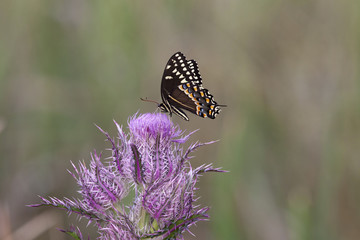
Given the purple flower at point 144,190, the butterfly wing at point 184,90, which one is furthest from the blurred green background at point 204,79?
the purple flower at point 144,190

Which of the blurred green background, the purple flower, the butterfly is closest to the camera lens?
the purple flower

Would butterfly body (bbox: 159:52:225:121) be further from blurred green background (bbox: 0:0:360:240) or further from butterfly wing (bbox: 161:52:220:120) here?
blurred green background (bbox: 0:0:360:240)

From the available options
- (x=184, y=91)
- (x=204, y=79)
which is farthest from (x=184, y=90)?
(x=204, y=79)

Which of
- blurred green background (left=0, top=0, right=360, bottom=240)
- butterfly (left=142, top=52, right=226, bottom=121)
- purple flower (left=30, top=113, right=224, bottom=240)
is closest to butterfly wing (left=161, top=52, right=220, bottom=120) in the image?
butterfly (left=142, top=52, right=226, bottom=121)

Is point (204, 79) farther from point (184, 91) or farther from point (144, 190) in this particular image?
point (144, 190)

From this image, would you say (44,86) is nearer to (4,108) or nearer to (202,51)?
(4,108)

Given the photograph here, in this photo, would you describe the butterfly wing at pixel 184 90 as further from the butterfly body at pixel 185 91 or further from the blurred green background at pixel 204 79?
the blurred green background at pixel 204 79
